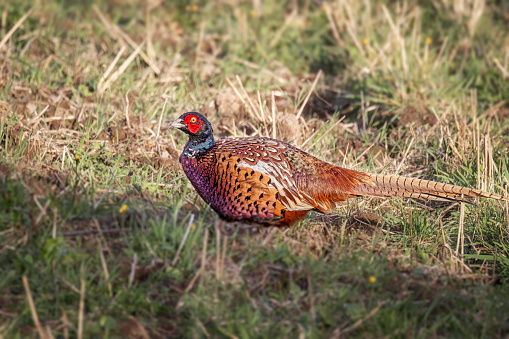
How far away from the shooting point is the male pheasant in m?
3.58

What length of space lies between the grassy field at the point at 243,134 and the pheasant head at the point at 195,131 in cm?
32

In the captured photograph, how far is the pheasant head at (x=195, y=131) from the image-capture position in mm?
3799

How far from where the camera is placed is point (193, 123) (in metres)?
3.80

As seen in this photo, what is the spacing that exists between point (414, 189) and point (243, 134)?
1.70 metres

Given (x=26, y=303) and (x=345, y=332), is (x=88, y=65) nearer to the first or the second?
(x=26, y=303)

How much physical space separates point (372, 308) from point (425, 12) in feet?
18.0

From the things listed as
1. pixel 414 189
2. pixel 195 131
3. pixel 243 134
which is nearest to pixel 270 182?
pixel 195 131

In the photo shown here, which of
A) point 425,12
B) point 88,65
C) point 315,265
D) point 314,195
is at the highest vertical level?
point 425,12

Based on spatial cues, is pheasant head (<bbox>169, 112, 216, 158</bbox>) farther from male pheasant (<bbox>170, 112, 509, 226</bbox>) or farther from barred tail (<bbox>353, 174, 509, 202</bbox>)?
barred tail (<bbox>353, 174, 509, 202</bbox>)

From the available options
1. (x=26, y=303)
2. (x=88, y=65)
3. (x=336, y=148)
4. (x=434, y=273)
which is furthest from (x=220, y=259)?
(x=88, y=65)

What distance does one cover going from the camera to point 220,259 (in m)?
3.11

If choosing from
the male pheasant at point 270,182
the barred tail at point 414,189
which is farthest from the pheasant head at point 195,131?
the barred tail at point 414,189

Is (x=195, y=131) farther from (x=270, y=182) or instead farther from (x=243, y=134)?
(x=243, y=134)

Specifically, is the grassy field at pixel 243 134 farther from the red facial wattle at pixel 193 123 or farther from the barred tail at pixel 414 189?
the red facial wattle at pixel 193 123
